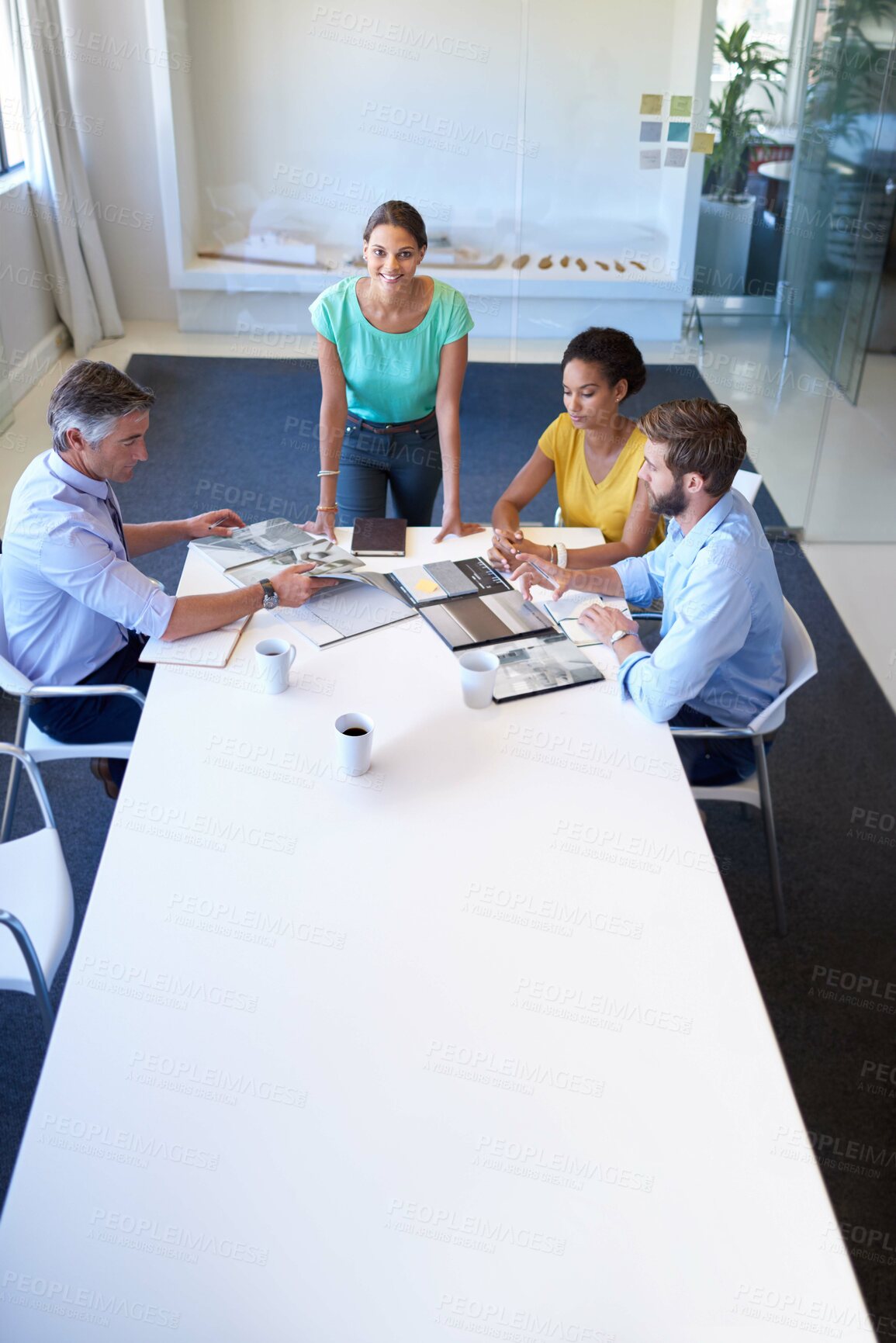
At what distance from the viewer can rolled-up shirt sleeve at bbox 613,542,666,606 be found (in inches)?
110

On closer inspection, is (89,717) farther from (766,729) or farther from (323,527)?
(766,729)

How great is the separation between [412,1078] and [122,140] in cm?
677

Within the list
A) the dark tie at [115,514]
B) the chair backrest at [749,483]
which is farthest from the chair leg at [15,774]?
the chair backrest at [749,483]

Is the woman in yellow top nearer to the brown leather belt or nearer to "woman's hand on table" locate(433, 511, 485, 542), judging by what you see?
"woman's hand on table" locate(433, 511, 485, 542)

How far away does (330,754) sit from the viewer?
2.16m

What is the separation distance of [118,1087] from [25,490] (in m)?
1.53

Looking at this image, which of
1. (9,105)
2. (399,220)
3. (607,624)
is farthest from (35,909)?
(9,105)

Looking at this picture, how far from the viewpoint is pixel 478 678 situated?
228cm

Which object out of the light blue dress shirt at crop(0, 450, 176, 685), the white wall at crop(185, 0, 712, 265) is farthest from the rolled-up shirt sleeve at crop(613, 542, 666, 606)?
the white wall at crop(185, 0, 712, 265)

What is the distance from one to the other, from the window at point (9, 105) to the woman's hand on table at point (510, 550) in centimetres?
469

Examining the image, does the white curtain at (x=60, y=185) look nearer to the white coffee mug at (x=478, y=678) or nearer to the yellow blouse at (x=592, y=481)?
the yellow blouse at (x=592, y=481)

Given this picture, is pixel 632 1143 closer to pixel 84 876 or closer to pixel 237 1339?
pixel 237 1339

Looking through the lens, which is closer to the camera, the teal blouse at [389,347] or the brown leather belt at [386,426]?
the teal blouse at [389,347]

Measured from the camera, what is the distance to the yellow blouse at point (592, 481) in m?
3.10
